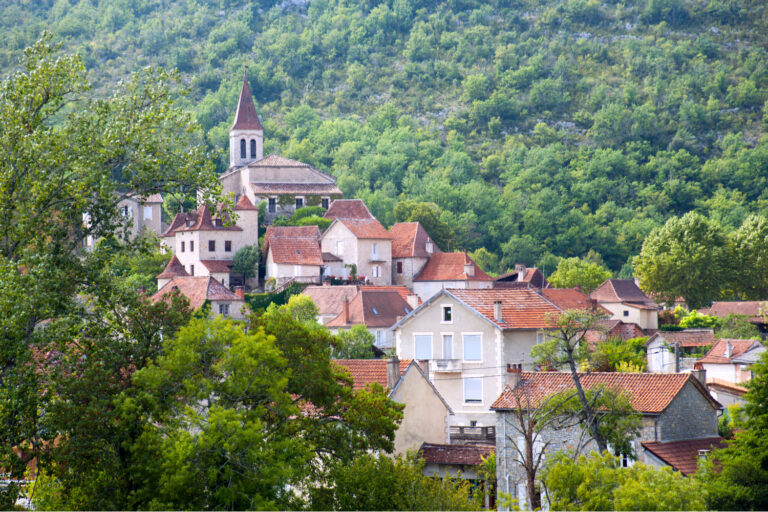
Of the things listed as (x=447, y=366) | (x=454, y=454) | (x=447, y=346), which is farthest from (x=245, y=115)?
(x=454, y=454)

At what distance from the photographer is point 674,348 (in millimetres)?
61312

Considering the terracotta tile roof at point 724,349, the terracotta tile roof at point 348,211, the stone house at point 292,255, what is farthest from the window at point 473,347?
the terracotta tile roof at point 348,211

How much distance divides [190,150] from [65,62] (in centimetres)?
340

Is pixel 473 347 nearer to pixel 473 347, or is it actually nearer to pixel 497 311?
pixel 473 347

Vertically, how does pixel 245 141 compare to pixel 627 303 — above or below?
above

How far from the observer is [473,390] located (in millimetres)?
49469

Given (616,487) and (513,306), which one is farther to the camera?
(513,306)

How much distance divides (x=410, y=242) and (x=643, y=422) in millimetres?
58800

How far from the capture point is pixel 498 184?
177 m

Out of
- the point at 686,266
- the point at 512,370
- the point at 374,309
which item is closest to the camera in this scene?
the point at 512,370

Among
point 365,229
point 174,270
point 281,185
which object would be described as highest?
point 281,185

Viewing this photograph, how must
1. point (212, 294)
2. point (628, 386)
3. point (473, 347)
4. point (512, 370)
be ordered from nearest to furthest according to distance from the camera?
1. point (628, 386)
2. point (512, 370)
3. point (473, 347)
4. point (212, 294)

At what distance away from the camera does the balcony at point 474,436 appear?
131ft

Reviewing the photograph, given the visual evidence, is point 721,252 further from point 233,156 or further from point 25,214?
point 25,214
